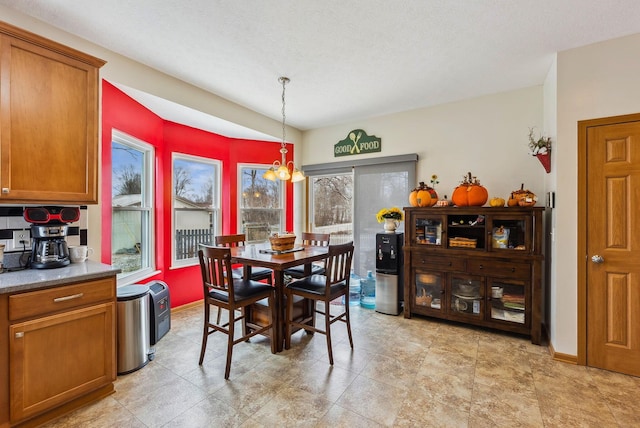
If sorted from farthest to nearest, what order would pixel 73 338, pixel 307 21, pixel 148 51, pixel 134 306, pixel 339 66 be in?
pixel 339 66
pixel 148 51
pixel 134 306
pixel 307 21
pixel 73 338

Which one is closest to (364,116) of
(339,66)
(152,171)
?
(339,66)

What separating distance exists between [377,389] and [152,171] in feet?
11.1

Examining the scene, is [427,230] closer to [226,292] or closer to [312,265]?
[312,265]

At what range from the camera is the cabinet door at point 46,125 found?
1.83 meters

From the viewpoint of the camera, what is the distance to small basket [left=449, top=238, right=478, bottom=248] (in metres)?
3.21

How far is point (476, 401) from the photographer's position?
78.7 inches

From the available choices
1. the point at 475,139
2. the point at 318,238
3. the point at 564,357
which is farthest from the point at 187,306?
the point at 475,139

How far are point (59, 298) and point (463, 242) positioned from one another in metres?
3.62

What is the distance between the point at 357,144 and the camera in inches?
176

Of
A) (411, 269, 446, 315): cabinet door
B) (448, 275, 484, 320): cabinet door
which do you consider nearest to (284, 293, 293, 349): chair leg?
(411, 269, 446, 315): cabinet door

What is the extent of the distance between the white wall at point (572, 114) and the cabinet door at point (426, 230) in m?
1.10

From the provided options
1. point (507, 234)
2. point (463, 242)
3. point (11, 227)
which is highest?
point (11, 227)

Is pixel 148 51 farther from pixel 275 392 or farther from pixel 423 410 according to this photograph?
pixel 423 410

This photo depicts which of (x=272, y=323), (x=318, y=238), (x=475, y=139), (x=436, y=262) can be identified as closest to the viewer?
(x=272, y=323)
